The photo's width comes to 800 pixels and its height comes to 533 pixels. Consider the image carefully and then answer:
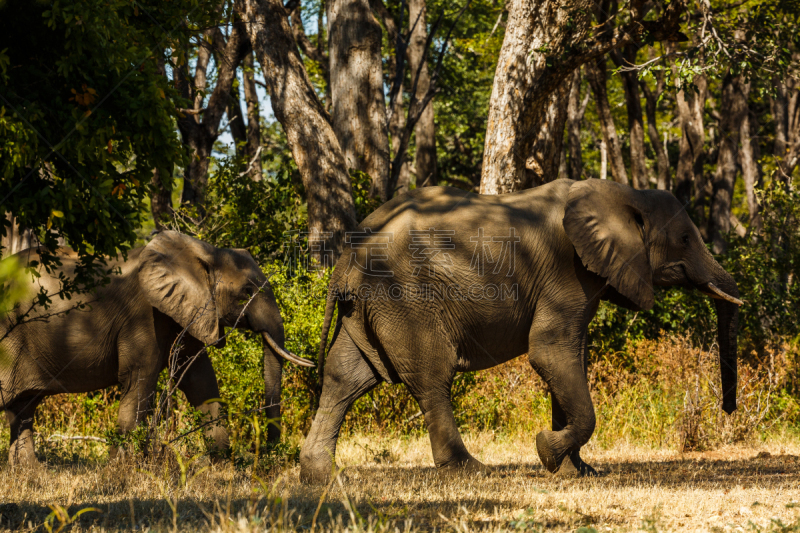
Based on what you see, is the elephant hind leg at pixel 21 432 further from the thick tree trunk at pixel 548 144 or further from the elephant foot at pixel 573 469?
the thick tree trunk at pixel 548 144

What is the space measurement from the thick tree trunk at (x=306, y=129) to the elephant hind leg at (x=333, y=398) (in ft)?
13.7

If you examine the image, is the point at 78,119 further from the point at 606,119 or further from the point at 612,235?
the point at 606,119

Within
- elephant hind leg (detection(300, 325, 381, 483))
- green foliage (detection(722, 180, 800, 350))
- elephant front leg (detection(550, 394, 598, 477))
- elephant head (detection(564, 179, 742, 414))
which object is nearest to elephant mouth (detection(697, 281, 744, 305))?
elephant head (detection(564, 179, 742, 414))

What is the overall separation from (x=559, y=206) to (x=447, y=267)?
1338mm

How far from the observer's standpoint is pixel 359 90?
497 inches

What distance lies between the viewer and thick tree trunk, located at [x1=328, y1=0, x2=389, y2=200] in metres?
12.6

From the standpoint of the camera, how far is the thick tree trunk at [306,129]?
11.4 metres

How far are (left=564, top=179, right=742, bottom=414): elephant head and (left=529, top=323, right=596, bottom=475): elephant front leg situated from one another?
0.70 meters

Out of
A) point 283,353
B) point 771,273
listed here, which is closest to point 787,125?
point 771,273

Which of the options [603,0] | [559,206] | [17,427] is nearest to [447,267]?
[559,206]

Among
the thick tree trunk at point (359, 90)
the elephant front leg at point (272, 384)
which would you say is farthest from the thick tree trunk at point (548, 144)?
the elephant front leg at point (272, 384)

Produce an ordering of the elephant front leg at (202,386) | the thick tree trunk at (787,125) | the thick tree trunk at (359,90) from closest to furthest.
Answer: the elephant front leg at (202,386) < the thick tree trunk at (359,90) < the thick tree trunk at (787,125)

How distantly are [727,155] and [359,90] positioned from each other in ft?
31.8

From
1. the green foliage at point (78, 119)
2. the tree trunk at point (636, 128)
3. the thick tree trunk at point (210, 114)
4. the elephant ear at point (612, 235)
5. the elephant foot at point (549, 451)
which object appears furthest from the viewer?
the tree trunk at point (636, 128)
